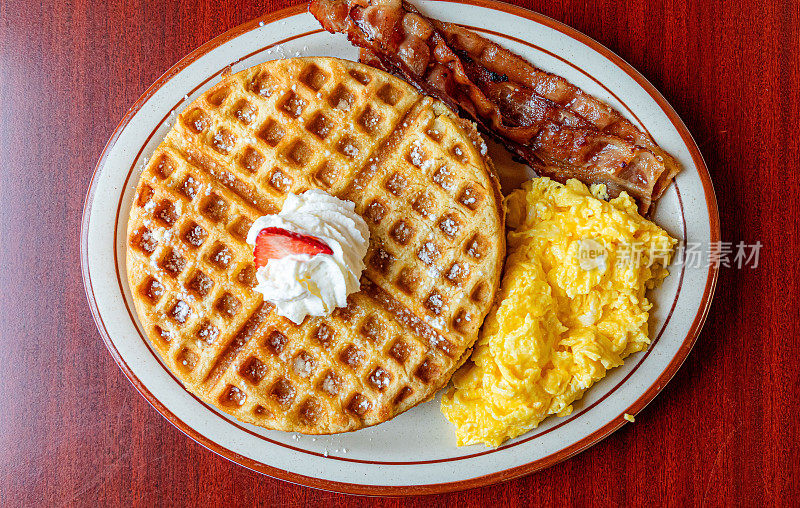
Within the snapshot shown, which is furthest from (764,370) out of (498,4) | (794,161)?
(498,4)

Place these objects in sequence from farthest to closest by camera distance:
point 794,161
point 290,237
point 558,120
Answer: point 794,161
point 558,120
point 290,237

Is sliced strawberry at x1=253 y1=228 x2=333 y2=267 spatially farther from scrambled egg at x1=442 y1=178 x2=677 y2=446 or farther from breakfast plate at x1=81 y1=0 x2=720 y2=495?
breakfast plate at x1=81 y1=0 x2=720 y2=495

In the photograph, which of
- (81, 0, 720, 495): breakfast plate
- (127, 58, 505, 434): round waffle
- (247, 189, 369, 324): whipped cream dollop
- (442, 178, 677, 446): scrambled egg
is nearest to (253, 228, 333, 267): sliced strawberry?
(247, 189, 369, 324): whipped cream dollop

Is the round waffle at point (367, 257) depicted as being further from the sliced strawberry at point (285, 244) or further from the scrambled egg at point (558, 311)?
the sliced strawberry at point (285, 244)

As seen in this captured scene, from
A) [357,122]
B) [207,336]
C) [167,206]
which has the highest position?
[357,122]

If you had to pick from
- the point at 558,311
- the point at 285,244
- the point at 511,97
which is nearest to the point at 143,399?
the point at 285,244

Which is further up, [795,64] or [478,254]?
[795,64]

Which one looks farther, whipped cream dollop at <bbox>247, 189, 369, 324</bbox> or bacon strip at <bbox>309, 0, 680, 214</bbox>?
bacon strip at <bbox>309, 0, 680, 214</bbox>

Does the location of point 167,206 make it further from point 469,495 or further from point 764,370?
point 764,370
